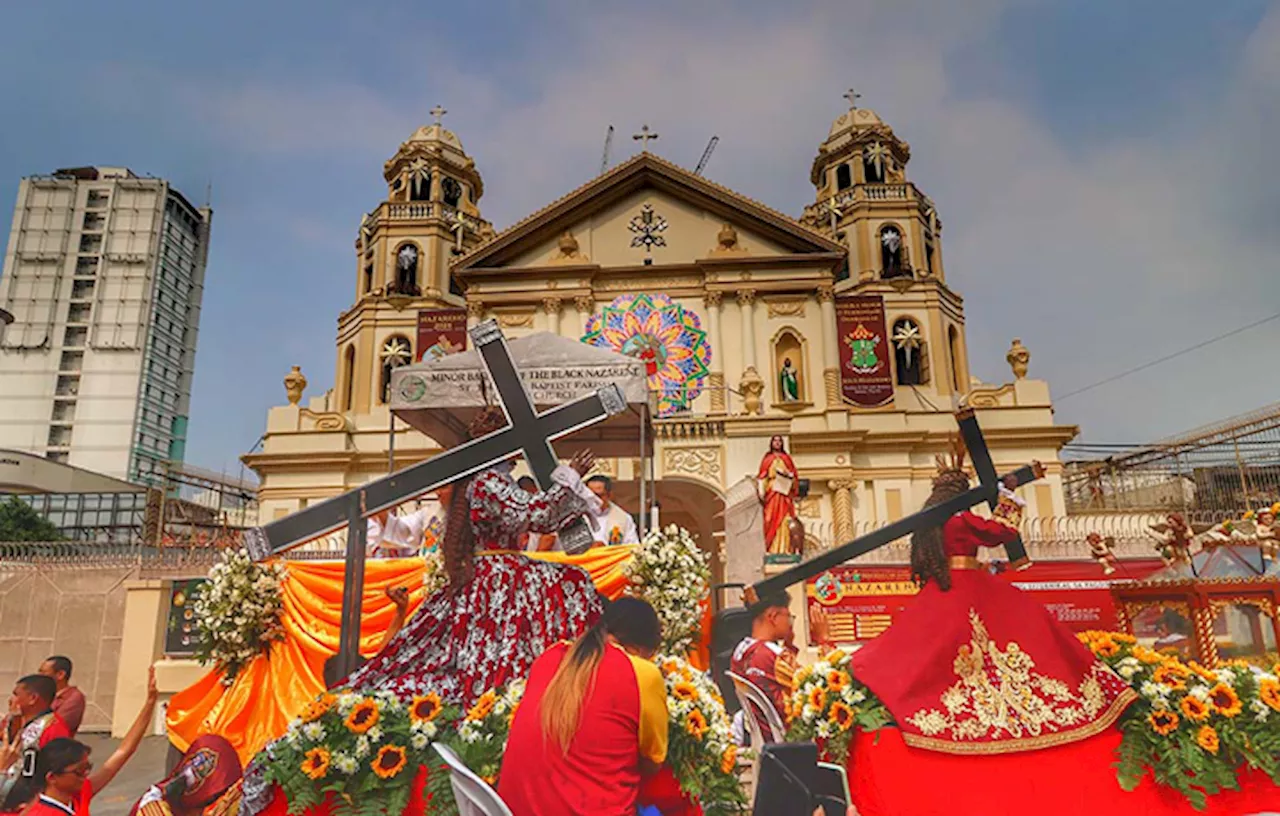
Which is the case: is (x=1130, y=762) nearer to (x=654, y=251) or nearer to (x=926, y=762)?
(x=926, y=762)

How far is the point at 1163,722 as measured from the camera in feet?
14.5

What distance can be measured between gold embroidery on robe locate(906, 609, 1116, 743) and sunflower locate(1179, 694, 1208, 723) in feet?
1.06

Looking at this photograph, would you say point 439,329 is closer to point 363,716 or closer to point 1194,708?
point 363,716

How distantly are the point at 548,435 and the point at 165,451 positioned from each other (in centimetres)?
6599

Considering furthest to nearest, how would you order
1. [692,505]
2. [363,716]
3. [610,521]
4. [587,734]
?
1. [692,505]
2. [610,521]
3. [363,716]
4. [587,734]

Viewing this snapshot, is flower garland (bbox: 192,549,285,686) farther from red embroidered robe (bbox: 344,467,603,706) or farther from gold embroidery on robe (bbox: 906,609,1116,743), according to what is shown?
gold embroidery on robe (bbox: 906,609,1116,743)

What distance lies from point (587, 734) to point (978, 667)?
3123 millimetres

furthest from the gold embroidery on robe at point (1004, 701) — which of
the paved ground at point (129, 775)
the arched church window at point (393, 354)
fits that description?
the arched church window at point (393, 354)

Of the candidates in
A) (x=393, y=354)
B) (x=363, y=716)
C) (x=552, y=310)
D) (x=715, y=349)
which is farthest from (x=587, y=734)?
(x=393, y=354)

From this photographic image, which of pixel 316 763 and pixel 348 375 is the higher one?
pixel 348 375

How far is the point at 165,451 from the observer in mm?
59750

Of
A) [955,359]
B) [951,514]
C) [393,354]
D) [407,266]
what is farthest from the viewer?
[407,266]

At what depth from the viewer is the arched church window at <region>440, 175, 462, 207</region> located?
3148 centimetres

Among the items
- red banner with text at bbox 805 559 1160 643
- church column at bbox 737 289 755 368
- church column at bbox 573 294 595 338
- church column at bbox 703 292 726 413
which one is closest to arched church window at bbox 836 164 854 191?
church column at bbox 737 289 755 368
